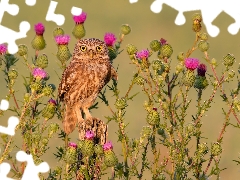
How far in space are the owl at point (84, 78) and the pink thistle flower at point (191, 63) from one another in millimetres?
1056

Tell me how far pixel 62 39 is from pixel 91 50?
74cm

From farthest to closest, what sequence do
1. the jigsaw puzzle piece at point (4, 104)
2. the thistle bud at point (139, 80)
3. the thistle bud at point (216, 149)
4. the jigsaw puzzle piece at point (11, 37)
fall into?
the jigsaw puzzle piece at point (11, 37), the thistle bud at point (139, 80), the thistle bud at point (216, 149), the jigsaw puzzle piece at point (4, 104)

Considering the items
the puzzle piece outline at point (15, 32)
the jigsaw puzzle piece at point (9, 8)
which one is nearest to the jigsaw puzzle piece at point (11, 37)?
the puzzle piece outline at point (15, 32)

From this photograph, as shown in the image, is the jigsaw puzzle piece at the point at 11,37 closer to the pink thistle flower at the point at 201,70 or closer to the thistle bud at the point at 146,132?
the thistle bud at the point at 146,132

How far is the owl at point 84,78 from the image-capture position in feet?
22.2

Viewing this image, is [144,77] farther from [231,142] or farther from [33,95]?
[231,142]

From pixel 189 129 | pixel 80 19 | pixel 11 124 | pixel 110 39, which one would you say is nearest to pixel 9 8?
pixel 80 19

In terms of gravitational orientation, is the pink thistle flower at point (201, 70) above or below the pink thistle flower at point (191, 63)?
above

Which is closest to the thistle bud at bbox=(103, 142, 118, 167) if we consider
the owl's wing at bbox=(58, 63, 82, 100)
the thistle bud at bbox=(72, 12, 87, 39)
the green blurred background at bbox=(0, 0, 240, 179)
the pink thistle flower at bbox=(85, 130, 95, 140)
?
the pink thistle flower at bbox=(85, 130, 95, 140)

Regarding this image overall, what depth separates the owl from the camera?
6762 mm

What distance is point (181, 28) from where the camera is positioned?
2447 centimetres

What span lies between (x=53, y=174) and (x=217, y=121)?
34.6ft

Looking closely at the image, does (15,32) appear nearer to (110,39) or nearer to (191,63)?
(110,39)

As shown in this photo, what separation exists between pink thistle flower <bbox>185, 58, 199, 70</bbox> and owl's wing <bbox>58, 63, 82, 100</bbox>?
4.06 ft
